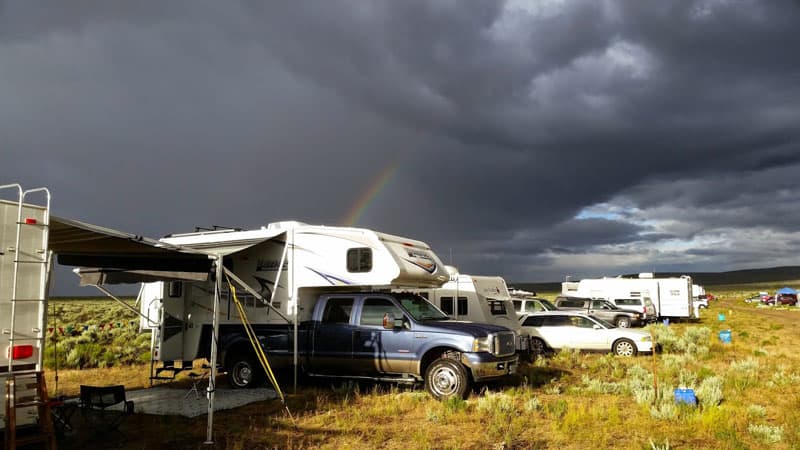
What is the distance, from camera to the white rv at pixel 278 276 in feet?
38.7

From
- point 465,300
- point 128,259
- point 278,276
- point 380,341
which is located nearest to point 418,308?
point 380,341

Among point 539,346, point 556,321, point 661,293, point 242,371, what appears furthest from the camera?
point 661,293

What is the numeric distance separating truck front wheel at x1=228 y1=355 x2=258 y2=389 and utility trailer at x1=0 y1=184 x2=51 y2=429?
19.2ft

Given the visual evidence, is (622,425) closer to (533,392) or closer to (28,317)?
(533,392)

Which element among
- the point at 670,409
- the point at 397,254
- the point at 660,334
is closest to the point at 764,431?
the point at 670,409

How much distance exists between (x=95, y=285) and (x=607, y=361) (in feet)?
41.4

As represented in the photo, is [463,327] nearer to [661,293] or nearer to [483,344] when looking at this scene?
[483,344]

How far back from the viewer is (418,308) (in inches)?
474

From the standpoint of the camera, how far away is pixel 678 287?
3409cm

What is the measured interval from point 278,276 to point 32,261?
5.64m

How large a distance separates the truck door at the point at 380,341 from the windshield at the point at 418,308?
250mm

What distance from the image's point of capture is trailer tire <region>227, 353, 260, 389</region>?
12648 mm

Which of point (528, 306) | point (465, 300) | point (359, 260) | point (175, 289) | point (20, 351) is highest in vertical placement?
point (359, 260)

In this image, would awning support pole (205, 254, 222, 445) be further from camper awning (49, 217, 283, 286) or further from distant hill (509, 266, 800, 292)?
distant hill (509, 266, 800, 292)
